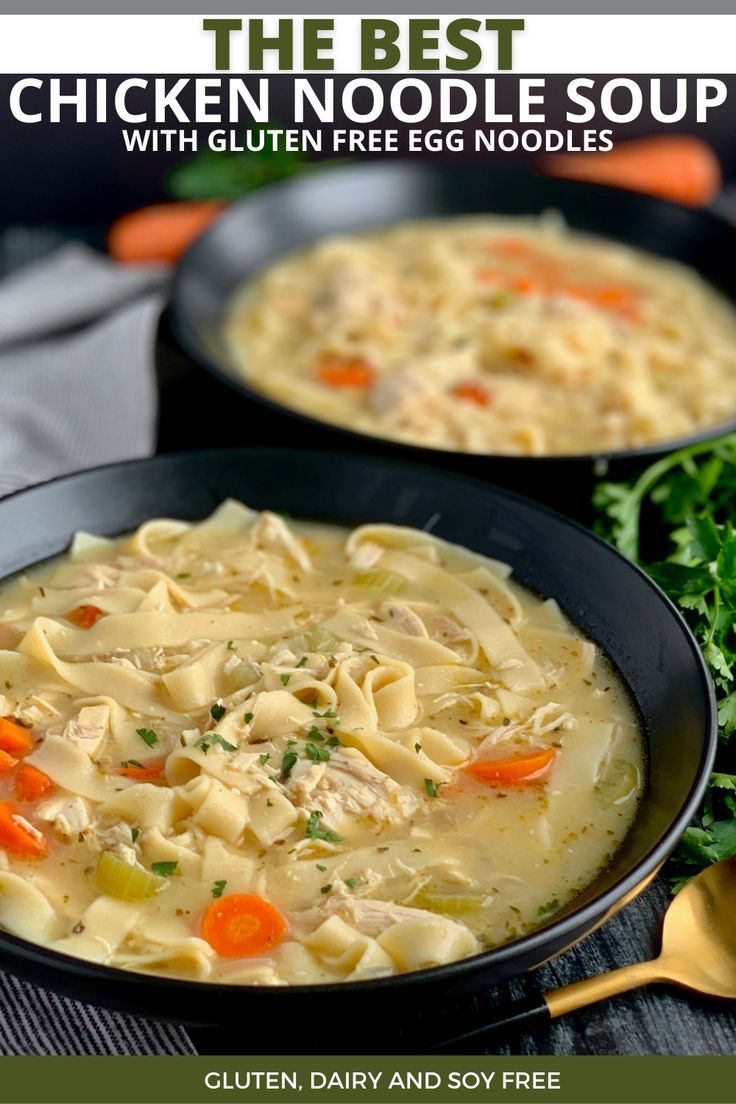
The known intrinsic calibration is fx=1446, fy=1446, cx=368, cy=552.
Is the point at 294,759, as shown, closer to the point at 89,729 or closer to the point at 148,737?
the point at 148,737

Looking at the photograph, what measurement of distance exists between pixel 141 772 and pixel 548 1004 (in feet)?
4.42

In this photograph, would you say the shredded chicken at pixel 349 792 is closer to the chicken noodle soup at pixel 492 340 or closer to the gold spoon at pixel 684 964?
the gold spoon at pixel 684 964

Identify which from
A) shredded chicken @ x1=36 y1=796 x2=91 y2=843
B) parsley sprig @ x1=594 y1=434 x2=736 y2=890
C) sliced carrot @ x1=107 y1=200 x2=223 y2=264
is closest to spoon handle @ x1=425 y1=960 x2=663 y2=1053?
parsley sprig @ x1=594 y1=434 x2=736 y2=890

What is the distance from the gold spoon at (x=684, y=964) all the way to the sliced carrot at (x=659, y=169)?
6884mm

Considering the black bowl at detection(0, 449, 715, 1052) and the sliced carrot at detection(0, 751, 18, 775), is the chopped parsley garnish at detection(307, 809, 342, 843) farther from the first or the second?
the sliced carrot at detection(0, 751, 18, 775)

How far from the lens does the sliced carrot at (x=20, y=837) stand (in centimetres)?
402

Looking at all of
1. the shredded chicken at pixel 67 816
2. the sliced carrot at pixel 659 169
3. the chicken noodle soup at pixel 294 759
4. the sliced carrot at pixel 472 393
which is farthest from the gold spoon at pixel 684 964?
the sliced carrot at pixel 659 169

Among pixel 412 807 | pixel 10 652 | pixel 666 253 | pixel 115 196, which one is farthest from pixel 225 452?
pixel 115 196

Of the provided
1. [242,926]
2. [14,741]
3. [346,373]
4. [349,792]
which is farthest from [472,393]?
[242,926]

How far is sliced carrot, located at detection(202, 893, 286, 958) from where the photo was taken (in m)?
3.77

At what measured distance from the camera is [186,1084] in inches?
151

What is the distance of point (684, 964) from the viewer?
4.25 m

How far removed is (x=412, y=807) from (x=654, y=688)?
98 cm

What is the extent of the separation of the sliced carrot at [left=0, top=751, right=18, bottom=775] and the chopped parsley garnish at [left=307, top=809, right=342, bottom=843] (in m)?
0.92
